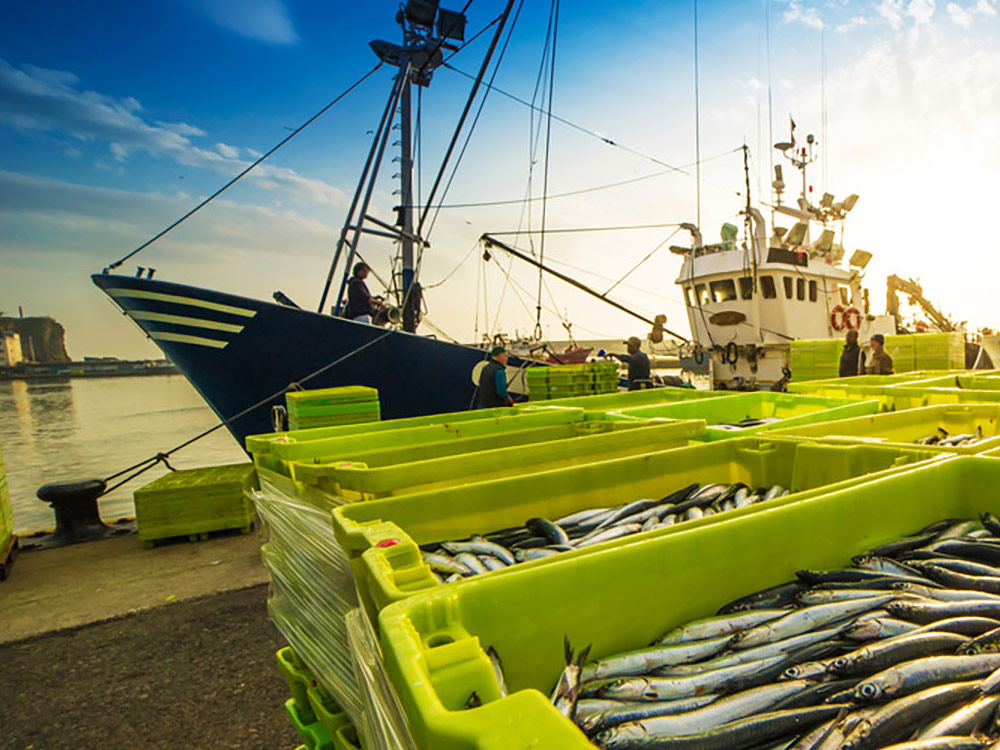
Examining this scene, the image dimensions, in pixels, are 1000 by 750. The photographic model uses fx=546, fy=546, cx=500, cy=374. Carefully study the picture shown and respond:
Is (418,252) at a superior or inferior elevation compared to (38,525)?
superior

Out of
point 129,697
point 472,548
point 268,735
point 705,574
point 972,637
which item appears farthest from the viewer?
point 129,697

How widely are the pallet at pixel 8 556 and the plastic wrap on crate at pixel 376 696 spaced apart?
233 inches

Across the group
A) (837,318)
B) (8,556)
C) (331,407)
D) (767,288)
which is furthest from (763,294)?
(8,556)

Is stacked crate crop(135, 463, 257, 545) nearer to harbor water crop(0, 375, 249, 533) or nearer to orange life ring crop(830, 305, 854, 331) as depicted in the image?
harbor water crop(0, 375, 249, 533)

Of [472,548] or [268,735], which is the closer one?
[472,548]

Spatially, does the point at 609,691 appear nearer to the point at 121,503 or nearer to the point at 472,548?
the point at 472,548

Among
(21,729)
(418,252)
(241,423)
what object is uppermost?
(418,252)

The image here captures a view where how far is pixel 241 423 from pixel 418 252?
→ 215 inches

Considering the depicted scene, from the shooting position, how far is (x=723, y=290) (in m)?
16.8

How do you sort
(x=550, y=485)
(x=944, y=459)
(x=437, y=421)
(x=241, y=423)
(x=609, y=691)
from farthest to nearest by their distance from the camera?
1. (x=241, y=423)
2. (x=437, y=421)
3. (x=550, y=485)
4. (x=944, y=459)
5. (x=609, y=691)

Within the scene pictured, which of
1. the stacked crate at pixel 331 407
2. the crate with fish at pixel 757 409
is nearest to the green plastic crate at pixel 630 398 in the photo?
the crate with fish at pixel 757 409

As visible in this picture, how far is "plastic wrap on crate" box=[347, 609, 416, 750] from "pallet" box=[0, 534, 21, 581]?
5908 millimetres

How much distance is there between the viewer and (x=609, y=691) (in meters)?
1.30

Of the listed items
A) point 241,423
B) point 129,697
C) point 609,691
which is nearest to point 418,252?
point 241,423
